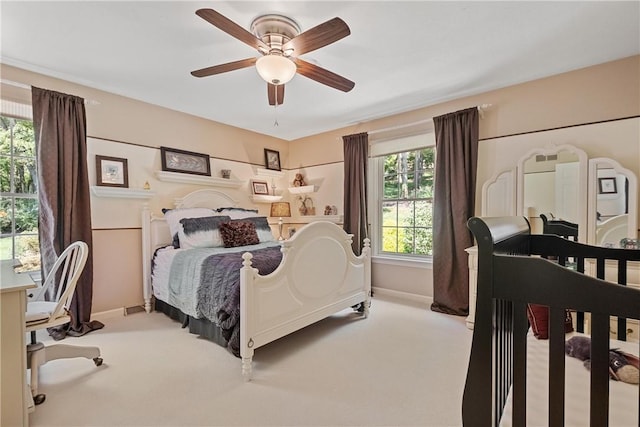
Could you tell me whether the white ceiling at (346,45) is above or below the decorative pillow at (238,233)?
above

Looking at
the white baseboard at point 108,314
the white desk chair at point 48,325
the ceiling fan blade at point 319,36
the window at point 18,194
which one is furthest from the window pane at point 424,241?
the window at point 18,194

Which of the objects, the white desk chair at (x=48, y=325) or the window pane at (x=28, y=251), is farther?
the window pane at (x=28, y=251)

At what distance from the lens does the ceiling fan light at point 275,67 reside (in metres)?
1.92

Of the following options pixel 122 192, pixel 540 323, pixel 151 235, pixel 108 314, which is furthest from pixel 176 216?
pixel 540 323

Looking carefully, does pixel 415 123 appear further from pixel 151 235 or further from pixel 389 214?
pixel 151 235

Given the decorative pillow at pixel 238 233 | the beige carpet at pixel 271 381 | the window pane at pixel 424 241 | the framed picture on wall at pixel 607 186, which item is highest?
the framed picture on wall at pixel 607 186

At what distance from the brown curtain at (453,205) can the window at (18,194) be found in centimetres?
404

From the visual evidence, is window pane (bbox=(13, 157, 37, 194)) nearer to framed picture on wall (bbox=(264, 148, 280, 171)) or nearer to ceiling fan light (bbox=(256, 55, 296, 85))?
ceiling fan light (bbox=(256, 55, 296, 85))

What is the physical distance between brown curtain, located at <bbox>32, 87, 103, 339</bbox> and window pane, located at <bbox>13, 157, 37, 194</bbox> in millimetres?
313

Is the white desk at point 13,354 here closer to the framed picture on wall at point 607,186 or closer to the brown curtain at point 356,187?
the brown curtain at point 356,187

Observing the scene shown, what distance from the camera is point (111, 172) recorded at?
10.4 feet

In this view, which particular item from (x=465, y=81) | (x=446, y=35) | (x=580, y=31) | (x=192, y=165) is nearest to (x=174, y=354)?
(x=192, y=165)

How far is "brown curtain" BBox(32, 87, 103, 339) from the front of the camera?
8.63 feet

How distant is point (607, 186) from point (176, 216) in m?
4.19
